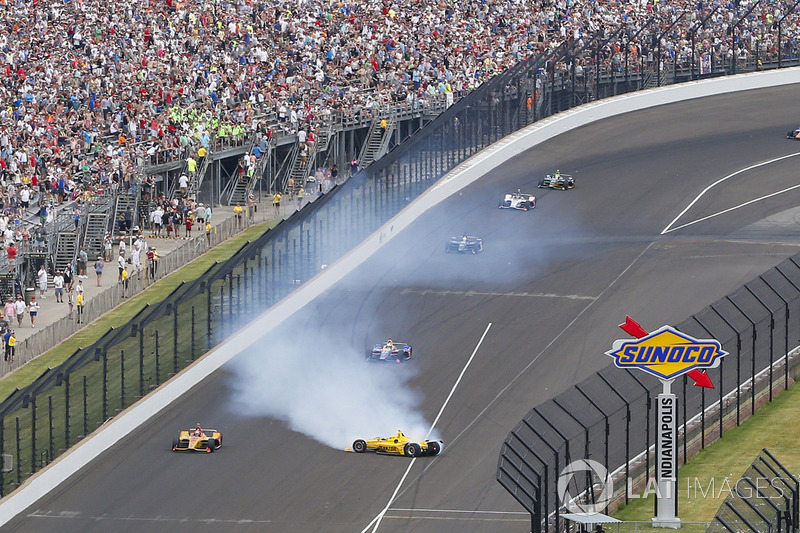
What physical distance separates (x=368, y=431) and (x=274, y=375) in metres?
4.43

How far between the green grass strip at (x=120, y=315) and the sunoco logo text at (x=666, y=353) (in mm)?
19001

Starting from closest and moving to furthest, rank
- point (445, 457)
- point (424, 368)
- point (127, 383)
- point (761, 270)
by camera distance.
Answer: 1. point (445, 457)
2. point (127, 383)
3. point (424, 368)
4. point (761, 270)

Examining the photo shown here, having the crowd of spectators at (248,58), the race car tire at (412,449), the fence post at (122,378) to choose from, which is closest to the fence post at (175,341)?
the fence post at (122,378)

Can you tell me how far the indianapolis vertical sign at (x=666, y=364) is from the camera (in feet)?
91.0

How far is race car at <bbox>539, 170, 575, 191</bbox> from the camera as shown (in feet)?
176

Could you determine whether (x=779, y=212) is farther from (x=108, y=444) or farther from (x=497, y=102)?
(x=108, y=444)

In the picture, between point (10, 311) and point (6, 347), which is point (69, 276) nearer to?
point (10, 311)

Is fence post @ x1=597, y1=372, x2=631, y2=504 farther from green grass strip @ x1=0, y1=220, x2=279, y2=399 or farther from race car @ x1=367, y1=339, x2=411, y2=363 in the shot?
green grass strip @ x1=0, y1=220, x2=279, y2=399

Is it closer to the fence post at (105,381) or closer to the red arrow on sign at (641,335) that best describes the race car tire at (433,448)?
the red arrow on sign at (641,335)

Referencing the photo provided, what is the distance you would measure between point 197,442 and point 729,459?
11.0 metres

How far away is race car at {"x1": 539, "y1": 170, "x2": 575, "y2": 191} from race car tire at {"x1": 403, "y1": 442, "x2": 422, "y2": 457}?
67.7 ft

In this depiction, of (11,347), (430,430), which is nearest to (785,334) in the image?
(430,430)

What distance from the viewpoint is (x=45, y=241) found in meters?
50.0

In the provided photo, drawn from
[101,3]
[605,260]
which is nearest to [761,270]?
[605,260]
